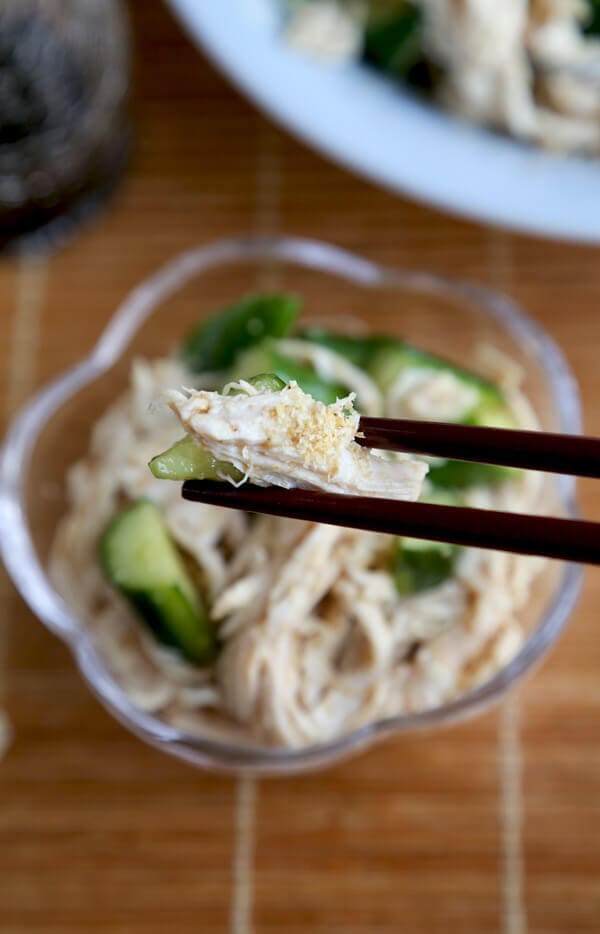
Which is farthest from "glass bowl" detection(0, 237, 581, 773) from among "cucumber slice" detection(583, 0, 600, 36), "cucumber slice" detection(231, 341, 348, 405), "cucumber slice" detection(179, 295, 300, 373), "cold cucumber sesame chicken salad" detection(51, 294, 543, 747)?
"cucumber slice" detection(583, 0, 600, 36)

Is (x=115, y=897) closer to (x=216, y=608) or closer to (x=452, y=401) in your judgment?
(x=216, y=608)

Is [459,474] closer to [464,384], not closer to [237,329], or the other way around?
[464,384]

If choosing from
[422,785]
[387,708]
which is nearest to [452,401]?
[387,708]

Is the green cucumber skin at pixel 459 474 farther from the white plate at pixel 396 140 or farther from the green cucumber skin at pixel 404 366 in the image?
the white plate at pixel 396 140

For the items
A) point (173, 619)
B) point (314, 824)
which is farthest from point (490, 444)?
point (314, 824)

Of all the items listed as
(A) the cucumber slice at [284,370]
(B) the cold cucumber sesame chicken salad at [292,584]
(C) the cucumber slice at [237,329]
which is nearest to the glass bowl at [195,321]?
(B) the cold cucumber sesame chicken salad at [292,584]
